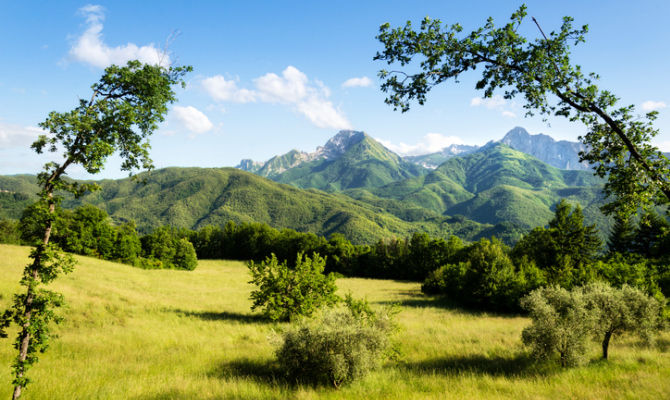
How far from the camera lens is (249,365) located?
11.7 meters

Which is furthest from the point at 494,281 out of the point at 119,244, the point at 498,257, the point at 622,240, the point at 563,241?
the point at 119,244

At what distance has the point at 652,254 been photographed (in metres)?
50.5

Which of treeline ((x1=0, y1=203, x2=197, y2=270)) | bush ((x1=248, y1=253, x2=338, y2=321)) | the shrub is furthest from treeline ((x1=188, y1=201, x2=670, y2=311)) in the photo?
treeline ((x1=0, y1=203, x2=197, y2=270))

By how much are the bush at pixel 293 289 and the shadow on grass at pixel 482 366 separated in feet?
26.3

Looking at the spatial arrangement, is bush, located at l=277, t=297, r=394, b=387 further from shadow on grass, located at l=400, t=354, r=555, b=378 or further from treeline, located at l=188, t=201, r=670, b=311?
treeline, located at l=188, t=201, r=670, b=311

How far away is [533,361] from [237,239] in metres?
97.1

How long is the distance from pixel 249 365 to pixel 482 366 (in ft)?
30.3

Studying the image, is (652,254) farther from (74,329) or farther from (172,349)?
Result: (74,329)

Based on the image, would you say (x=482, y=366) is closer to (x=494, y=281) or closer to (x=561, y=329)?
(x=561, y=329)

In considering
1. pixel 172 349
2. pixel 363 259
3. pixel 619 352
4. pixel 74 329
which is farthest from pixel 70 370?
pixel 363 259

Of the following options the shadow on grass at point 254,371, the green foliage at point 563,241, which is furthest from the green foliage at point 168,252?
the green foliage at point 563,241

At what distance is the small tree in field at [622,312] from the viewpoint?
1162 centimetres

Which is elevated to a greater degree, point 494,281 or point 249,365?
point 494,281

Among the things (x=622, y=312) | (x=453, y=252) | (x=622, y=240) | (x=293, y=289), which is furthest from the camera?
(x=453, y=252)
